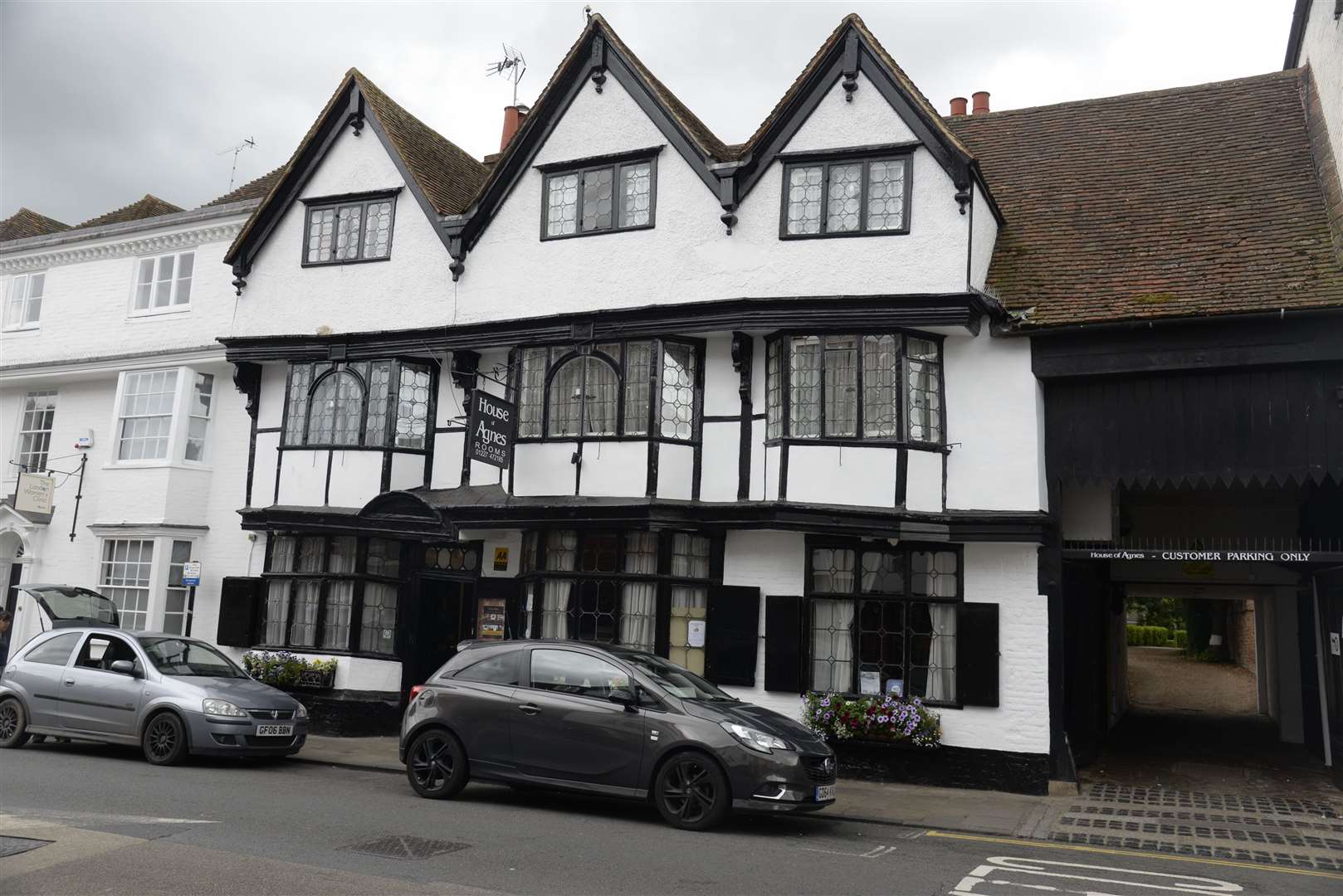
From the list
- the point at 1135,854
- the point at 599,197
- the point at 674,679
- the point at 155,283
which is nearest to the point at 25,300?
the point at 155,283

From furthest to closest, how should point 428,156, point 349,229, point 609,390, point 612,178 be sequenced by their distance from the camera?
point 428,156 → point 349,229 → point 612,178 → point 609,390

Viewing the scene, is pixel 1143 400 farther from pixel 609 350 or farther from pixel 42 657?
pixel 42 657

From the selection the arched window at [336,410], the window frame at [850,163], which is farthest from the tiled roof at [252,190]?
the window frame at [850,163]

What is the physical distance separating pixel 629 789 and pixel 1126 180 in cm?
1151

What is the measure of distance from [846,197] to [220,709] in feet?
32.8

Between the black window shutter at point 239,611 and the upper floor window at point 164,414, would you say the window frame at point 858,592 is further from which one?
the upper floor window at point 164,414

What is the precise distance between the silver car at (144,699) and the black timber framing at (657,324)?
17.6ft

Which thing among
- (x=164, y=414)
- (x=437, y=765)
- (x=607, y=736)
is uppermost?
(x=164, y=414)

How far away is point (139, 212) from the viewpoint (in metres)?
22.8

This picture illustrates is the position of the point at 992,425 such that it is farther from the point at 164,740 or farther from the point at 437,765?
the point at 164,740

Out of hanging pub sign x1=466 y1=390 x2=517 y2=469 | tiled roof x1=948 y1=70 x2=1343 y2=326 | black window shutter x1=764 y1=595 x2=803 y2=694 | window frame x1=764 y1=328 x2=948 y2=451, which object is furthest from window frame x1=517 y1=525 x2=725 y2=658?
tiled roof x1=948 y1=70 x2=1343 y2=326

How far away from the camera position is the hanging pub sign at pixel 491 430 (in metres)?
14.3

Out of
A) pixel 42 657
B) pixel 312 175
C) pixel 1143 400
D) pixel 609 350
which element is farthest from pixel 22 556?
pixel 1143 400

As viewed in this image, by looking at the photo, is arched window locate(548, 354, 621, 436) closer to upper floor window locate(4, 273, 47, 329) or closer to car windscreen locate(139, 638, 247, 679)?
car windscreen locate(139, 638, 247, 679)
